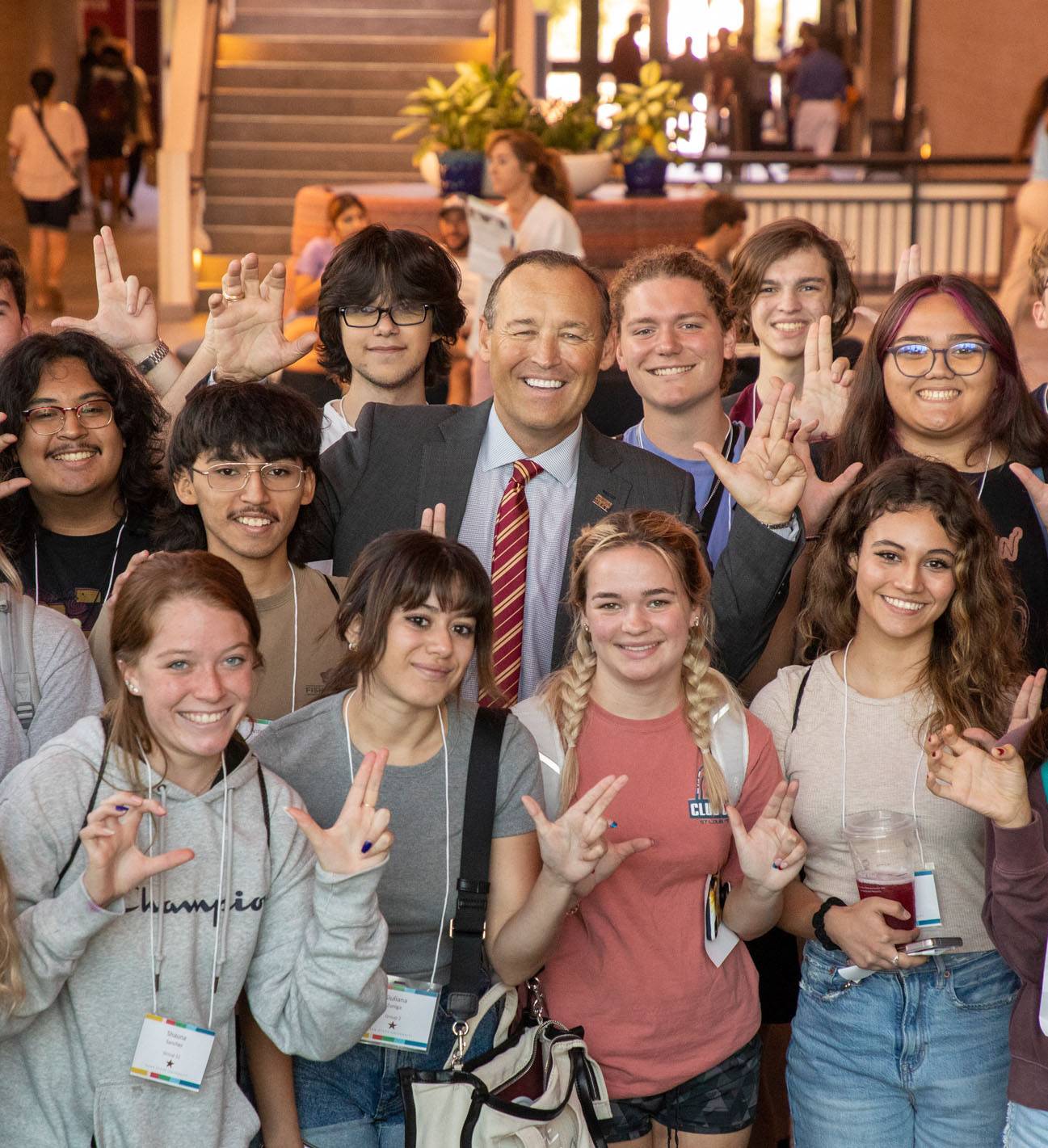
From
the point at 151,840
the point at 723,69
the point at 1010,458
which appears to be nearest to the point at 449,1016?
the point at 151,840

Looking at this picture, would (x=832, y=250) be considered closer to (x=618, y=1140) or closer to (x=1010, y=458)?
(x=1010, y=458)

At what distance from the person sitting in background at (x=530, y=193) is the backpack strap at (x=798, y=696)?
4.66m

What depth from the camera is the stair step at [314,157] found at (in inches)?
498

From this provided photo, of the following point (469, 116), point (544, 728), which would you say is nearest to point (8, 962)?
point (544, 728)

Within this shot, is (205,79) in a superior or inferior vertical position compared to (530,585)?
superior

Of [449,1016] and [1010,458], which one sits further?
[1010,458]

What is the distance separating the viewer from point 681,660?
9.18 ft

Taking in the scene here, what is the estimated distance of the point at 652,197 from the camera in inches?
401

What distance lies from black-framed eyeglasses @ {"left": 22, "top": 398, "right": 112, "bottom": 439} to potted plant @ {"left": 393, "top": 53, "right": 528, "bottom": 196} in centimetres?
655

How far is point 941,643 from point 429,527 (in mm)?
1026

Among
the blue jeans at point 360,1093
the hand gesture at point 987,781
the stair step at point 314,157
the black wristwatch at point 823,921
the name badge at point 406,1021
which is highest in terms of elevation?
the stair step at point 314,157

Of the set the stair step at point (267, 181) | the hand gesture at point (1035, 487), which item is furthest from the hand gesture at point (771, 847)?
the stair step at point (267, 181)

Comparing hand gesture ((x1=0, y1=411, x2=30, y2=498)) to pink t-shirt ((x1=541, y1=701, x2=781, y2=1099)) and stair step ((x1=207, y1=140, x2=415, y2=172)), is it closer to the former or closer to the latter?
pink t-shirt ((x1=541, y1=701, x2=781, y2=1099))

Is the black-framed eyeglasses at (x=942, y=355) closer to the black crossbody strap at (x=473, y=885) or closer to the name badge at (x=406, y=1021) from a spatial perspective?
the black crossbody strap at (x=473, y=885)
